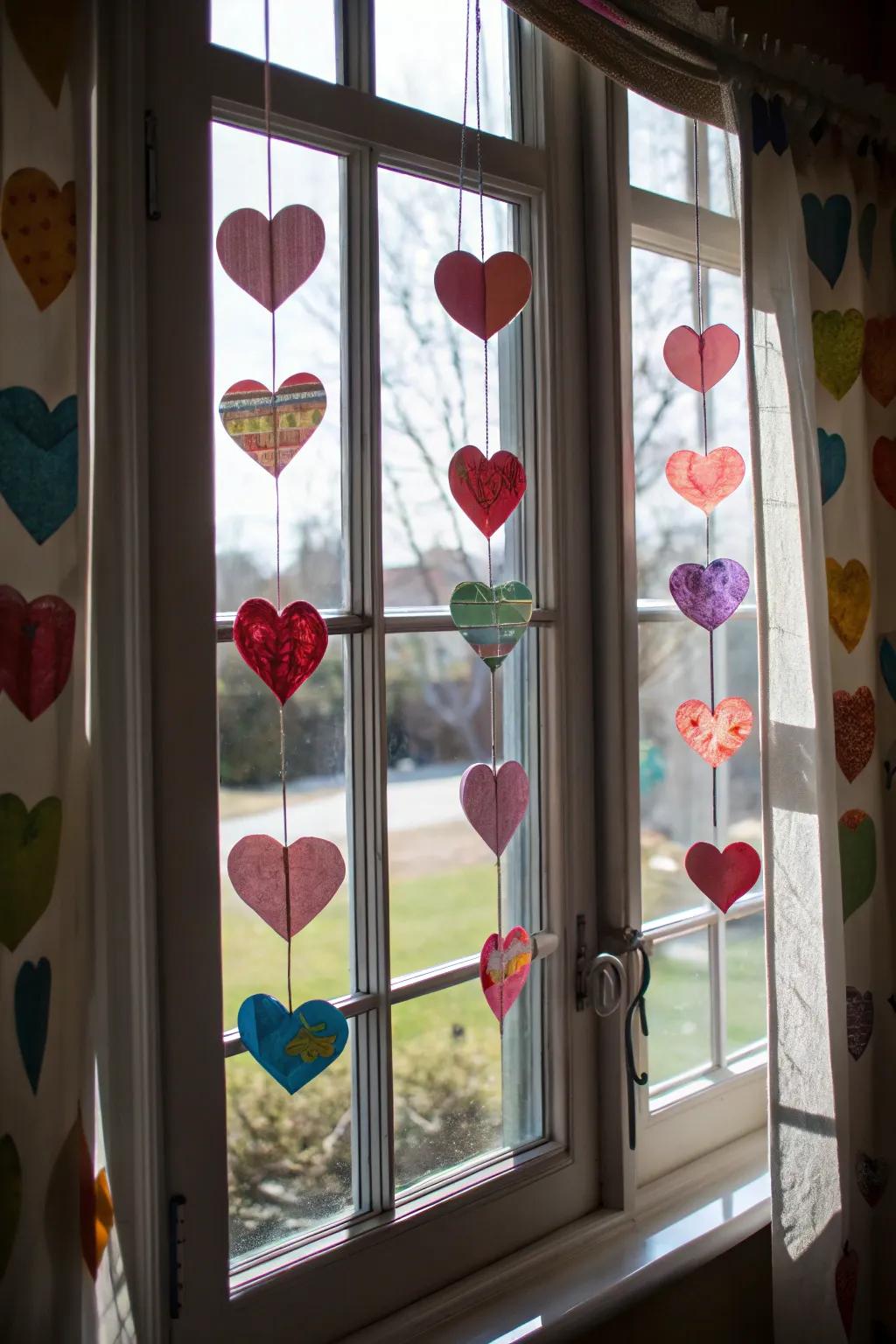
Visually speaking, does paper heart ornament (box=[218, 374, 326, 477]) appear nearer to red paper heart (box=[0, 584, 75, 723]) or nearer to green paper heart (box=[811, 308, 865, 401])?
red paper heart (box=[0, 584, 75, 723])

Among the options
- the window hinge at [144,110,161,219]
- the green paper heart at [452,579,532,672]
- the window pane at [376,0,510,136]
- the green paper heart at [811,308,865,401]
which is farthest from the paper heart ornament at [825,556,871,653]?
the window hinge at [144,110,161,219]

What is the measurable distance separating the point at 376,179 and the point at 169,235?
0.96 ft

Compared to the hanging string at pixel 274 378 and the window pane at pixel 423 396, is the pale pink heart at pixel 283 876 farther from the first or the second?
the window pane at pixel 423 396

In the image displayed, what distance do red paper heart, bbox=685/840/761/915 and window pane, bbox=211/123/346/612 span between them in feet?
2.10

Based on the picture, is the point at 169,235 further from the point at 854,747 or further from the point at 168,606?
the point at 854,747

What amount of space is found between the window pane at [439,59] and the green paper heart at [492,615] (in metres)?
0.57

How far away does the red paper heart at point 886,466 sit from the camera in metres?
1.55

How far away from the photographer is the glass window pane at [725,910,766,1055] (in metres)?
1.75

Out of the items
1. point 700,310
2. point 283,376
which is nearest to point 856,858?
point 700,310

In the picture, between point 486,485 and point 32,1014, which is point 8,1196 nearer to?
point 32,1014

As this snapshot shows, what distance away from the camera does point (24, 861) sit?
806mm

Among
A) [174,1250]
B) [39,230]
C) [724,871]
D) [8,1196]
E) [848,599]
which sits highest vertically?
[39,230]

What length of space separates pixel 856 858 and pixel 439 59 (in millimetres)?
1184

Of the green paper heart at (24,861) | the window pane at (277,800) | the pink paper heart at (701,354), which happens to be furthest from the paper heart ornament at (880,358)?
the green paper heart at (24,861)
